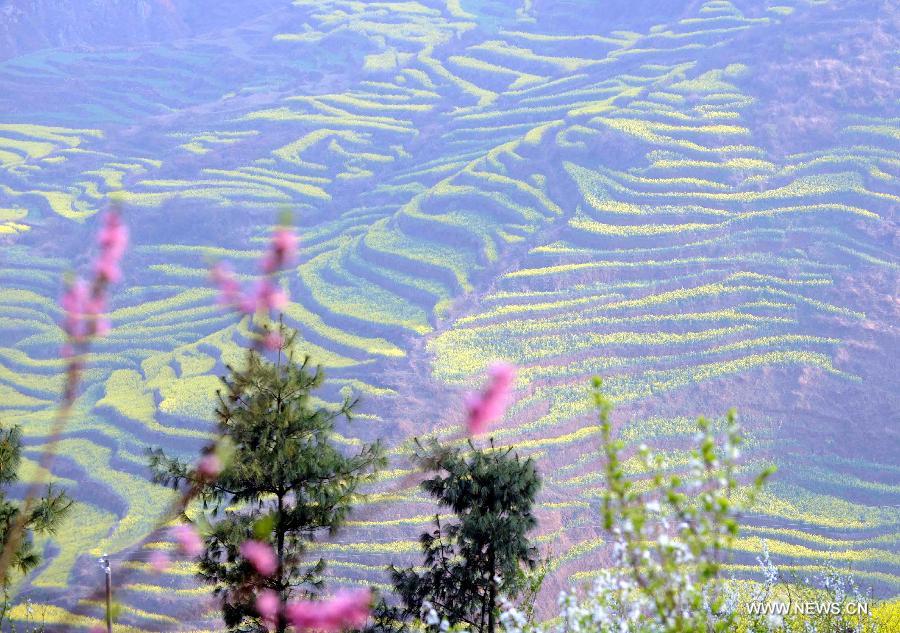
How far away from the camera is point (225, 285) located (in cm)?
240

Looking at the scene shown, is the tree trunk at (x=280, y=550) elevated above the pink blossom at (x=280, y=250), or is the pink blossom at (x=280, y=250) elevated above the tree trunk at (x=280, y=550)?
the tree trunk at (x=280, y=550)

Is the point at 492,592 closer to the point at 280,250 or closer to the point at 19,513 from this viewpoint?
the point at 19,513

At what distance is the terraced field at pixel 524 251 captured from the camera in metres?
34.5

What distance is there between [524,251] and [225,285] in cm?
4706

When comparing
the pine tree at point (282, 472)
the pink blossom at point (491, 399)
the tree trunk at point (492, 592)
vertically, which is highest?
the pine tree at point (282, 472)

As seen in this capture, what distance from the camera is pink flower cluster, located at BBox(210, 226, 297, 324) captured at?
221 centimetres

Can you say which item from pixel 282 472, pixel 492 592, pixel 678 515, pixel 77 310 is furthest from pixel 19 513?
pixel 77 310

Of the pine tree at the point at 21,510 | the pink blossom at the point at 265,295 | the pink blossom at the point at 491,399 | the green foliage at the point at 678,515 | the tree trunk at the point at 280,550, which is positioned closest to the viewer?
the pink blossom at the point at 491,399

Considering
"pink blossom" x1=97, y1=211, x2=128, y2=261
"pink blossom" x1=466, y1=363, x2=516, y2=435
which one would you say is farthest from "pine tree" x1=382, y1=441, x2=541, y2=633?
"pink blossom" x1=97, y1=211, x2=128, y2=261

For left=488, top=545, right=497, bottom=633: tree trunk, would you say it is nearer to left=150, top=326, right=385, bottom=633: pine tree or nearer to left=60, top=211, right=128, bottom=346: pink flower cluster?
left=150, top=326, right=385, bottom=633: pine tree

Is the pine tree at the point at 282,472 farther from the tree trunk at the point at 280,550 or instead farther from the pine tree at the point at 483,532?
the pine tree at the point at 483,532

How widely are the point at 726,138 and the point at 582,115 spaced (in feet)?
26.8

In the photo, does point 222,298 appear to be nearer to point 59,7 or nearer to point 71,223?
point 71,223

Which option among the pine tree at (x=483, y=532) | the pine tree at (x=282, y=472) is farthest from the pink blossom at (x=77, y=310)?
the pine tree at (x=483, y=532)
